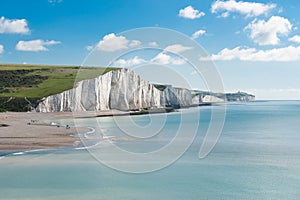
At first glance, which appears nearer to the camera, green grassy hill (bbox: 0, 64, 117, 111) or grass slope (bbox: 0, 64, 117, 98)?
green grassy hill (bbox: 0, 64, 117, 111)

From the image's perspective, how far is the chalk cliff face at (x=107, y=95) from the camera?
2800 inches

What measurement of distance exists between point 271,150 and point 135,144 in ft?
34.3

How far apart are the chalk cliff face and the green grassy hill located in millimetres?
2018

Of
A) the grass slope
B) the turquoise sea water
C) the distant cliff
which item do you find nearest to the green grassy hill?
the grass slope

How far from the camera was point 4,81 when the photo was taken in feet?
280

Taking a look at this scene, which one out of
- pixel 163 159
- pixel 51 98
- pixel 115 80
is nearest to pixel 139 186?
pixel 163 159

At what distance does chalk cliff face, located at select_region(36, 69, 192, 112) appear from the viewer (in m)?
71.1

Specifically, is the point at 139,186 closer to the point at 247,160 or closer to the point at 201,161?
the point at 201,161

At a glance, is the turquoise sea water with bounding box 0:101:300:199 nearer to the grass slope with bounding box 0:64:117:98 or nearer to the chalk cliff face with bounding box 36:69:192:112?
the grass slope with bounding box 0:64:117:98

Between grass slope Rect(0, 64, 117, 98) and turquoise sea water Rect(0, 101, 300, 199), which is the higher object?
grass slope Rect(0, 64, 117, 98)

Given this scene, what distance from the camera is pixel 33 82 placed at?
278 ft

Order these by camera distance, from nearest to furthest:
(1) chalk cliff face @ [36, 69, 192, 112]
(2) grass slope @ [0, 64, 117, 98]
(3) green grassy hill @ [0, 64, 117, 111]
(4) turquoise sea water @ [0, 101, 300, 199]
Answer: (4) turquoise sea water @ [0, 101, 300, 199]
(3) green grassy hill @ [0, 64, 117, 111]
(1) chalk cliff face @ [36, 69, 192, 112]
(2) grass slope @ [0, 64, 117, 98]

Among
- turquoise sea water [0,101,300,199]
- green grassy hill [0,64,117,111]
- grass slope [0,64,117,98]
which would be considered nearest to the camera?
turquoise sea water [0,101,300,199]

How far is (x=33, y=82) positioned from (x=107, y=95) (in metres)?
20.2
